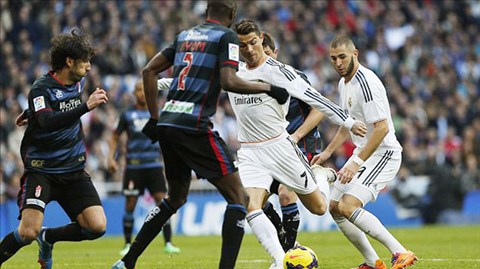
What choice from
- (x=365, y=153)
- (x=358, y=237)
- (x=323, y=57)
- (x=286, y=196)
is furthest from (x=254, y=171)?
(x=323, y=57)

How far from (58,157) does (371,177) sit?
11.5ft

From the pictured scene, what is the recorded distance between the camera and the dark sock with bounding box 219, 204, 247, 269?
352 inches

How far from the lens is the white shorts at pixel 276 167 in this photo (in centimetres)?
1067

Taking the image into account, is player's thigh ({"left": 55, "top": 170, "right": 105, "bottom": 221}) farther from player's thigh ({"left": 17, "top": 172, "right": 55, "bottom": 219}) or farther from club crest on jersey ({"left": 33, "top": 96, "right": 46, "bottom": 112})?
club crest on jersey ({"left": 33, "top": 96, "right": 46, "bottom": 112})

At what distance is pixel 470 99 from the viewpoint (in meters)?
30.1

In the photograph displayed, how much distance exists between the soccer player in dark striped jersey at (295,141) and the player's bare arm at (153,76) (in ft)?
8.39

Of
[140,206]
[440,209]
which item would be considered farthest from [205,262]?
[440,209]

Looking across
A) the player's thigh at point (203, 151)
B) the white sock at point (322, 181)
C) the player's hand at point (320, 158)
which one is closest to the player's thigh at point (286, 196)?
the white sock at point (322, 181)

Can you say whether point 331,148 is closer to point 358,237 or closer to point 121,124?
point 358,237

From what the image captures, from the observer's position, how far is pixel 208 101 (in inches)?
353

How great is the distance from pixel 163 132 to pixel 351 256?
5.92 m

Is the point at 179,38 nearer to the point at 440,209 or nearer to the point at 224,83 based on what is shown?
the point at 224,83

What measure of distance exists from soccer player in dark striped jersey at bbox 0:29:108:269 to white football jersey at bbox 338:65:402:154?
304 centimetres

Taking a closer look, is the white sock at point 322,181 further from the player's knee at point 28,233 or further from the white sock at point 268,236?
the player's knee at point 28,233
